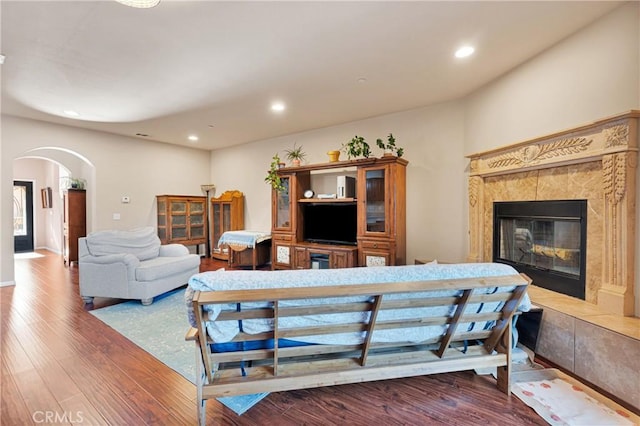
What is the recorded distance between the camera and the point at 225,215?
21.2 feet

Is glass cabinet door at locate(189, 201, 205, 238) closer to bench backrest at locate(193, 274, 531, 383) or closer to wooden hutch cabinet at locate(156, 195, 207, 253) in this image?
wooden hutch cabinet at locate(156, 195, 207, 253)

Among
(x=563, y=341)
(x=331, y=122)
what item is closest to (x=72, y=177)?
(x=331, y=122)

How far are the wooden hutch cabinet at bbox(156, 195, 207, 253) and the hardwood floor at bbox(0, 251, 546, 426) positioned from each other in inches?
143

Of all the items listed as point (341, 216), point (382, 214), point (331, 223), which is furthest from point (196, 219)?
point (382, 214)

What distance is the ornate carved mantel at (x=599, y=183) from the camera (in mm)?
2027

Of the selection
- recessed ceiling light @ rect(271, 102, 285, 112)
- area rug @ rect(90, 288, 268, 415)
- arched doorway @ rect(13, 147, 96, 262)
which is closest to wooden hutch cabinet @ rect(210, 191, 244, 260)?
area rug @ rect(90, 288, 268, 415)

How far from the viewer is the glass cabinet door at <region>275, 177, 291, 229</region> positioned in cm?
498

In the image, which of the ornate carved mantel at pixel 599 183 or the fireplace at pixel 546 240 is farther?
the fireplace at pixel 546 240

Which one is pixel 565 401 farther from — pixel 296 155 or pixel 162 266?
pixel 296 155

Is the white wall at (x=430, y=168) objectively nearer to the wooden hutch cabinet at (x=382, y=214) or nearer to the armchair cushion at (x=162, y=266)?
the wooden hutch cabinet at (x=382, y=214)

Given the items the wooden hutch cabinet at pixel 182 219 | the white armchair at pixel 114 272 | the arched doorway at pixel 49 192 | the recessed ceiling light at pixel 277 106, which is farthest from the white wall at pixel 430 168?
the arched doorway at pixel 49 192

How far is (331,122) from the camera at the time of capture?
484 cm

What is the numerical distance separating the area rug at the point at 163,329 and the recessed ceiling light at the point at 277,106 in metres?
2.86

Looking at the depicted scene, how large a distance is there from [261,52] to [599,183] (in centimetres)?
298
